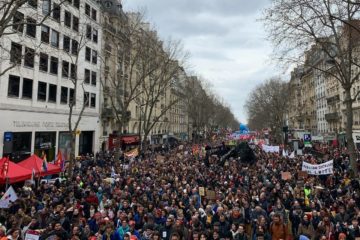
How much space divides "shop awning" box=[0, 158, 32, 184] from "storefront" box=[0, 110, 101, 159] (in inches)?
401

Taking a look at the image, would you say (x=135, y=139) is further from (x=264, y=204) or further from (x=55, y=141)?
(x=264, y=204)

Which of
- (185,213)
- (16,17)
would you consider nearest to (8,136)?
(16,17)

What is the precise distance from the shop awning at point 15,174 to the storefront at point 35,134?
10.2 meters

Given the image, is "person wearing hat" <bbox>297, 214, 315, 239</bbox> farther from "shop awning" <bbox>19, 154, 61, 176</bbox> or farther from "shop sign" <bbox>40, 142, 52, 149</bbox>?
"shop sign" <bbox>40, 142, 52, 149</bbox>

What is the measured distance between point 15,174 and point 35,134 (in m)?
14.8

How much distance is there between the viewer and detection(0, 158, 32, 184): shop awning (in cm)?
1509

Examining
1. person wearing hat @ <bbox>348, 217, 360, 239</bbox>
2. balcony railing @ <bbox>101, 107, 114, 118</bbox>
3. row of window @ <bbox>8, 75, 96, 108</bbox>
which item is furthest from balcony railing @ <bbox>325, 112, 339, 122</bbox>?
person wearing hat @ <bbox>348, 217, 360, 239</bbox>

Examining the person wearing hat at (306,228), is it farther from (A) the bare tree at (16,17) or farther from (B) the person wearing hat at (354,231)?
(A) the bare tree at (16,17)

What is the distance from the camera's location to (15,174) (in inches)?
615

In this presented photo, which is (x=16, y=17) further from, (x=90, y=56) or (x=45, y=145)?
(x=90, y=56)

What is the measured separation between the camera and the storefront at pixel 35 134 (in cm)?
2580

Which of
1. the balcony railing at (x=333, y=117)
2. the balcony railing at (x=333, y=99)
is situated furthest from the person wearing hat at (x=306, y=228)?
the balcony railing at (x=333, y=117)

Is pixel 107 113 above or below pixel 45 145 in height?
above

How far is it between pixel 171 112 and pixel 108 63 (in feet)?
129
